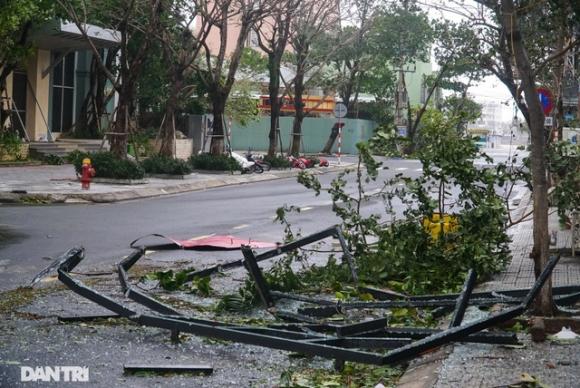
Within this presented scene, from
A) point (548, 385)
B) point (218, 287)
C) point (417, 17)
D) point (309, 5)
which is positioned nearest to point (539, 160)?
point (548, 385)

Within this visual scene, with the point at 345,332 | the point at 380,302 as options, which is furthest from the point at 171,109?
the point at 345,332

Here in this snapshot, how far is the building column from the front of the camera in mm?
40312

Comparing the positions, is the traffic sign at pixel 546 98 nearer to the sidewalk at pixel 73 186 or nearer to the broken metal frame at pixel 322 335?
the sidewalk at pixel 73 186

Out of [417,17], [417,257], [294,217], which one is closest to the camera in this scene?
[417,257]

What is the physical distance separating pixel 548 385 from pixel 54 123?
129 ft

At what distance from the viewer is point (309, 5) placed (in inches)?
1625

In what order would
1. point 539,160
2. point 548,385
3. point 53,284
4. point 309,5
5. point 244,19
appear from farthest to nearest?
point 309,5
point 244,19
point 53,284
point 539,160
point 548,385

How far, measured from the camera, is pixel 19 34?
113 ft

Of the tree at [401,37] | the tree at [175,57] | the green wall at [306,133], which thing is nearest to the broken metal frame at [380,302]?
the tree at [175,57]

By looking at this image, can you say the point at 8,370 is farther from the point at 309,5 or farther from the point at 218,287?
the point at 309,5

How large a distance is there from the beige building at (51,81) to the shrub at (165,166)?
23.3ft

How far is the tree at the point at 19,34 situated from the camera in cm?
2294

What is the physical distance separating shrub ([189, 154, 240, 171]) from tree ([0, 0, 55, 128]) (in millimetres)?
7479

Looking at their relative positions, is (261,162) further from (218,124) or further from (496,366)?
(496,366)
